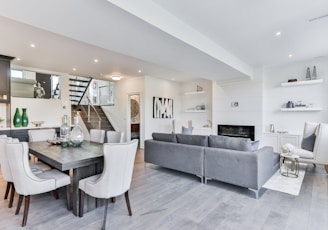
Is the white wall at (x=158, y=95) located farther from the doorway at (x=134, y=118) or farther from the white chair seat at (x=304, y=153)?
the white chair seat at (x=304, y=153)

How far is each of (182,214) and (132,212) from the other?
2.19ft

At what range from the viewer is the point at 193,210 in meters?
2.51

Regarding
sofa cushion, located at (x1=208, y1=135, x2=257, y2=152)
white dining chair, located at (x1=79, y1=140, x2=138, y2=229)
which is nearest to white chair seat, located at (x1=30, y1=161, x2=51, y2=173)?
white dining chair, located at (x1=79, y1=140, x2=138, y2=229)

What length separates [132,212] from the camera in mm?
2449

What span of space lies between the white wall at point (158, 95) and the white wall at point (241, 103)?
2103mm

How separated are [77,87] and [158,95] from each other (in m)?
4.05

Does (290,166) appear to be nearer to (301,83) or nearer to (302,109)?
(302,109)

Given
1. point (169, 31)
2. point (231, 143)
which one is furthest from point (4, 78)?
point (231, 143)

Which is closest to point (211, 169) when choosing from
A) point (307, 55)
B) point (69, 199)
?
point (69, 199)

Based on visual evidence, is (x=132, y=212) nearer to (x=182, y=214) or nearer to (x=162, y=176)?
(x=182, y=214)

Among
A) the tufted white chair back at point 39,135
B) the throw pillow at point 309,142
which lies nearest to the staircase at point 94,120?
the tufted white chair back at point 39,135

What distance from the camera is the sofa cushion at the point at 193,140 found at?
11.7 ft

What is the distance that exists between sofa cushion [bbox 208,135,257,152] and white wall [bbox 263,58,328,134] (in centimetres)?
357

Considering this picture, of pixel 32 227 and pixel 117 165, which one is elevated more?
pixel 117 165
